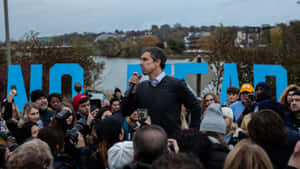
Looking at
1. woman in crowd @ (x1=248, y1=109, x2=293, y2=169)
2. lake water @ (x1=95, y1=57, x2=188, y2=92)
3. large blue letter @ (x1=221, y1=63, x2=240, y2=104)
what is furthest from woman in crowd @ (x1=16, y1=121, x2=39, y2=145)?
lake water @ (x1=95, y1=57, x2=188, y2=92)

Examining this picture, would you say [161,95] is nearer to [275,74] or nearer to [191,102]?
[191,102]

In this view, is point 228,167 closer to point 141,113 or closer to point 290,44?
point 141,113

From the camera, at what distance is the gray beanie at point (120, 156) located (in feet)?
8.77

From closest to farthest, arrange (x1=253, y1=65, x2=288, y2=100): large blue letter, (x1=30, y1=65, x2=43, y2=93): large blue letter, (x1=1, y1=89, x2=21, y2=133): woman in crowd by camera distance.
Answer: (x1=1, y1=89, x2=21, y2=133): woman in crowd < (x1=253, y1=65, x2=288, y2=100): large blue letter < (x1=30, y1=65, x2=43, y2=93): large blue letter

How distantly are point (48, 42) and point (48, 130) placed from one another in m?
13.4

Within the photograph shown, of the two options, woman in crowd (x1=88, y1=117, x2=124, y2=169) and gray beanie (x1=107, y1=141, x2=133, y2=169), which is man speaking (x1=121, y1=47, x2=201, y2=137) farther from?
gray beanie (x1=107, y1=141, x2=133, y2=169)

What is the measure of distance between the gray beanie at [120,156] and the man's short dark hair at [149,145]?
20cm

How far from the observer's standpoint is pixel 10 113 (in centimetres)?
574

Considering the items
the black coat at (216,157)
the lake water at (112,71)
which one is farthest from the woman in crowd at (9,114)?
the lake water at (112,71)

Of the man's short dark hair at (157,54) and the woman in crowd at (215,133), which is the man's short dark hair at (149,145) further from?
the man's short dark hair at (157,54)

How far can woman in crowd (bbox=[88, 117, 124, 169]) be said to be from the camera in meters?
3.31

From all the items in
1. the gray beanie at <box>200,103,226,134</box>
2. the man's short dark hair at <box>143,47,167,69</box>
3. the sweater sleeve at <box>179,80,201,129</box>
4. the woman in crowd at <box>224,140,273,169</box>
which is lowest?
the woman in crowd at <box>224,140,273,169</box>

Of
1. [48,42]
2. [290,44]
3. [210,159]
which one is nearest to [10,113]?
[210,159]

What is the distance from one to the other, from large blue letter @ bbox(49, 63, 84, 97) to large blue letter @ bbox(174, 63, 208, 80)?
3.04 meters
